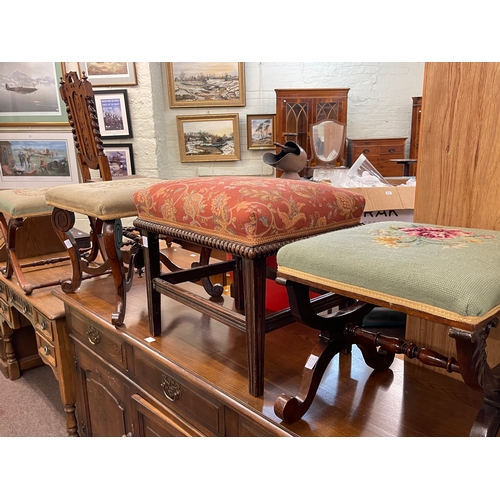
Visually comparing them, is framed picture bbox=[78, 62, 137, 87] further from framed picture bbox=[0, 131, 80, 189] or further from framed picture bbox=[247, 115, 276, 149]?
framed picture bbox=[247, 115, 276, 149]

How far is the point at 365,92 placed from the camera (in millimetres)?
5969

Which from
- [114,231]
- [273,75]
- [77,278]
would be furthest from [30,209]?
[273,75]

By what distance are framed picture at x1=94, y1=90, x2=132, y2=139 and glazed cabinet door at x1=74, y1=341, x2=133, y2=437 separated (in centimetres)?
309

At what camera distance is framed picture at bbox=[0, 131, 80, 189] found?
13.2ft

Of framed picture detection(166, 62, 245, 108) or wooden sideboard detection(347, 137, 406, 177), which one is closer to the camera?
framed picture detection(166, 62, 245, 108)

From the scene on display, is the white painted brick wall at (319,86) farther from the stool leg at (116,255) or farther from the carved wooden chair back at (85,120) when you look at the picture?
the stool leg at (116,255)

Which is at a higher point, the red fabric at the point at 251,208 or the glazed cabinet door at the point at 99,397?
the red fabric at the point at 251,208

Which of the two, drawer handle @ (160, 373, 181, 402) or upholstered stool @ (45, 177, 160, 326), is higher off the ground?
upholstered stool @ (45, 177, 160, 326)

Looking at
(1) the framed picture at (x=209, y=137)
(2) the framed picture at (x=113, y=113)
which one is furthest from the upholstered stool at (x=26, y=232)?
(1) the framed picture at (x=209, y=137)

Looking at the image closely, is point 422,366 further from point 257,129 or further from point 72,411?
point 257,129

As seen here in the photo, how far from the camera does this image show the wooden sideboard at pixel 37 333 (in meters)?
2.00

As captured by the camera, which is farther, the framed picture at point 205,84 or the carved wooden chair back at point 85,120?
the framed picture at point 205,84

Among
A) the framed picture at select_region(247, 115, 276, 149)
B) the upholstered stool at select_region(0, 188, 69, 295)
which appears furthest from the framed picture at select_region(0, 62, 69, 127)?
the framed picture at select_region(247, 115, 276, 149)

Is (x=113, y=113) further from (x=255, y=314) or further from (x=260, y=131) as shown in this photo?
(x=255, y=314)
